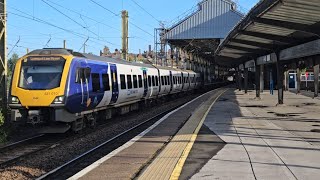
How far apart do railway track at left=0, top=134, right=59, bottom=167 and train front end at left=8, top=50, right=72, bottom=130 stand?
69 cm

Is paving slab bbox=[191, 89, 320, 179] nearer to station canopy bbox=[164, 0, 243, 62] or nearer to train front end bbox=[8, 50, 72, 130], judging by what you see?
train front end bbox=[8, 50, 72, 130]

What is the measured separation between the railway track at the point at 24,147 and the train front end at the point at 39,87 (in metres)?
0.69

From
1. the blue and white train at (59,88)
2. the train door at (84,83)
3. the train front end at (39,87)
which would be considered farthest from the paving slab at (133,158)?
the train front end at (39,87)

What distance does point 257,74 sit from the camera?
1454 inches

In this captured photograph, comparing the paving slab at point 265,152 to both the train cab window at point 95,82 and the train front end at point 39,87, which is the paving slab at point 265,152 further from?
the train front end at point 39,87

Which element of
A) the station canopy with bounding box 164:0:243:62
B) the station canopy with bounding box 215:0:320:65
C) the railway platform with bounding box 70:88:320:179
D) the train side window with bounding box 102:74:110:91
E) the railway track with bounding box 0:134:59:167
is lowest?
the railway track with bounding box 0:134:59:167

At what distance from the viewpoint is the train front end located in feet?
46.8

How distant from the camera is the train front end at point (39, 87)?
46.8 feet

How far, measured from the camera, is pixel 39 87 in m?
14.5

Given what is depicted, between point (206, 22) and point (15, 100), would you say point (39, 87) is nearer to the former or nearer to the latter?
point (15, 100)

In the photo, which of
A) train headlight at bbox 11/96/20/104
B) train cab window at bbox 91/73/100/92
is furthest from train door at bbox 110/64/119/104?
train headlight at bbox 11/96/20/104

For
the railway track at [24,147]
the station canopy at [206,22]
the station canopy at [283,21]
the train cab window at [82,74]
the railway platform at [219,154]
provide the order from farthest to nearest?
the station canopy at [206,22] < the train cab window at [82,74] < the station canopy at [283,21] < the railway track at [24,147] < the railway platform at [219,154]

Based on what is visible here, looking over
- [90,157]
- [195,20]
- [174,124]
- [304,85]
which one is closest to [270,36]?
[174,124]

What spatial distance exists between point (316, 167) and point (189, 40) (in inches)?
2407
